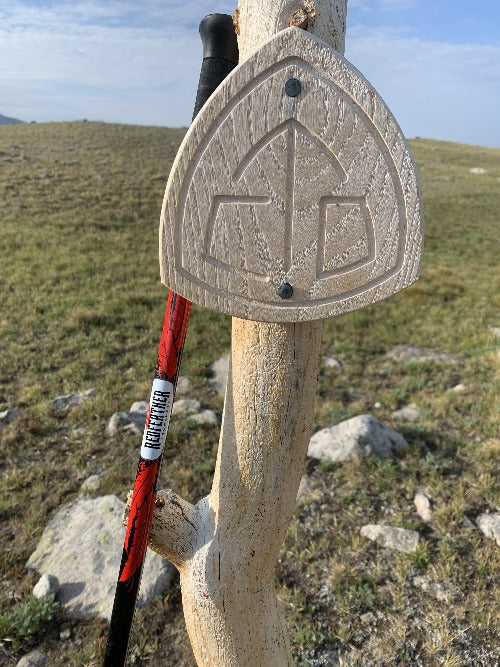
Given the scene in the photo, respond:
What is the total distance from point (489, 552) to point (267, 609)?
2645 millimetres

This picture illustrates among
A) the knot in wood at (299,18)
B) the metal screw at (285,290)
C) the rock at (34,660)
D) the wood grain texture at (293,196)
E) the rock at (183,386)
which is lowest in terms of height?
the rock at (34,660)

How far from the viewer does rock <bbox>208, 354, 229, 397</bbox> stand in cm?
691

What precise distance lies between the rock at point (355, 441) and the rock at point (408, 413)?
2.08ft

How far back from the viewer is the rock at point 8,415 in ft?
19.2

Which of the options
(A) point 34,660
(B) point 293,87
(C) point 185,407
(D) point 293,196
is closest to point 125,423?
(C) point 185,407

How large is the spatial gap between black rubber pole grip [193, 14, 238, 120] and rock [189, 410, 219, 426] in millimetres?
4439

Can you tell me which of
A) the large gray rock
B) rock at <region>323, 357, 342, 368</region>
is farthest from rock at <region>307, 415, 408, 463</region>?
rock at <region>323, 357, 342, 368</region>

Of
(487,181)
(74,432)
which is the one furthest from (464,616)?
(487,181)

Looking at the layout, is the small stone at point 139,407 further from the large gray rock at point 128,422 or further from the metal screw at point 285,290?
the metal screw at point 285,290

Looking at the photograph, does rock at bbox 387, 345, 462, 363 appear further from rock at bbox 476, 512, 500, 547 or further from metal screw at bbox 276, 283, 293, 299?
metal screw at bbox 276, 283, 293, 299

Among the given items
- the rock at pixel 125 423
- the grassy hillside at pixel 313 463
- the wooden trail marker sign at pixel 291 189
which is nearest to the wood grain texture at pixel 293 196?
the wooden trail marker sign at pixel 291 189

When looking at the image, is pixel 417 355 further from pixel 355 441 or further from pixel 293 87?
pixel 293 87

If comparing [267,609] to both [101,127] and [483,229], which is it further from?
[101,127]

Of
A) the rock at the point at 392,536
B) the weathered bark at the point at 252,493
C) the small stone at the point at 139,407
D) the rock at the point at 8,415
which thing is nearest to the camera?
the weathered bark at the point at 252,493
